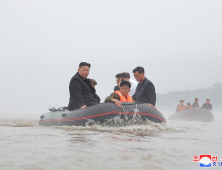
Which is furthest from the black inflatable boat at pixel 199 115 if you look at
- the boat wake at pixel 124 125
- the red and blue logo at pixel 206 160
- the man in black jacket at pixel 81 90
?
the red and blue logo at pixel 206 160

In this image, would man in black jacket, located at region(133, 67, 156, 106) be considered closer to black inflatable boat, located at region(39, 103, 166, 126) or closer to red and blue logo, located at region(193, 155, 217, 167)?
black inflatable boat, located at region(39, 103, 166, 126)

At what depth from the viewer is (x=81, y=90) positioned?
6.41 metres

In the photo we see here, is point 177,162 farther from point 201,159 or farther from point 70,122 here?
point 70,122

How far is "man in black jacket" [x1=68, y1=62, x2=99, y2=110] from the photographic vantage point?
246 inches

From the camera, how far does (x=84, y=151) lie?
2.73m

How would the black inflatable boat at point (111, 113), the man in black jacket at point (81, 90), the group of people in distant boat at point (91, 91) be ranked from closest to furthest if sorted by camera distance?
the black inflatable boat at point (111, 113), the group of people in distant boat at point (91, 91), the man in black jacket at point (81, 90)

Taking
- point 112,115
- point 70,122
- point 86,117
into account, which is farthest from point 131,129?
point 70,122

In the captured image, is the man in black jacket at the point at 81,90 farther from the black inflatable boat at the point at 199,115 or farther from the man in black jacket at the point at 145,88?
the black inflatable boat at the point at 199,115

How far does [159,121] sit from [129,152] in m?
3.46

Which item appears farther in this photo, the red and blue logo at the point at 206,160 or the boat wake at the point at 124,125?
the boat wake at the point at 124,125

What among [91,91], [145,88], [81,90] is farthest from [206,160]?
[91,91]

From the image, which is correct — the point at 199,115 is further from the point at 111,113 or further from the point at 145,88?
the point at 111,113

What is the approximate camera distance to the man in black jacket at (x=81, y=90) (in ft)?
20.5

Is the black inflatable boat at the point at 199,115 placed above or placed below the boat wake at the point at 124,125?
above
